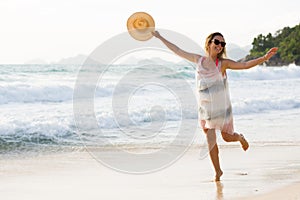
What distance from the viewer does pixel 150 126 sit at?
9.70 m

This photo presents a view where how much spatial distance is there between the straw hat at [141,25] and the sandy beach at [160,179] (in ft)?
4.78

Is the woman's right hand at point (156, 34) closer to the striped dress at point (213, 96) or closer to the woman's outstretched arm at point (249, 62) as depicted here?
the striped dress at point (213, 96)

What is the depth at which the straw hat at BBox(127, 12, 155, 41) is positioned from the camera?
525cm

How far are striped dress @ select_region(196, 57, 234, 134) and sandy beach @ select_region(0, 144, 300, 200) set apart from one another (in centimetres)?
61

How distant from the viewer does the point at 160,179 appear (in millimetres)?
5375

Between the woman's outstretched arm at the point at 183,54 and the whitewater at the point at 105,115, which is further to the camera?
the whitewater at the point at 105,115

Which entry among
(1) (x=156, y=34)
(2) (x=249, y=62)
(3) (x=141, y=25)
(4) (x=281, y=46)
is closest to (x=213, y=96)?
(2) (x=249, y=62)

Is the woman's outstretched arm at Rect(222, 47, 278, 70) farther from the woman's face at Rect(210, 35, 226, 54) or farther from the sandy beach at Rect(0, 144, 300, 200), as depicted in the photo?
the sandy beach at Rect(0, 144, 300, 200)

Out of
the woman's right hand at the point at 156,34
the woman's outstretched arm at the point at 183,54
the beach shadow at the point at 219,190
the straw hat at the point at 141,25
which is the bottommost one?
the beach shadow at the point at 219,190

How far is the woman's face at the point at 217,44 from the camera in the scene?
198 inches

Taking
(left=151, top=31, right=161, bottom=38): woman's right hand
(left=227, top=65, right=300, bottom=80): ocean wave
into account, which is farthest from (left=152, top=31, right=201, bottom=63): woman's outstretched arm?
(left=227, top=65, right=300, bottom=80): ocean wave

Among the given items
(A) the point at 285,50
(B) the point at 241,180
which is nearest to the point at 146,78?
(B) the point at 241,180

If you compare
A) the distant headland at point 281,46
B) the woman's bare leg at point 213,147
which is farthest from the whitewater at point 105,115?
the distant headland at point 281,46

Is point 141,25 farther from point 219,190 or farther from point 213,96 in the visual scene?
point 219,190
